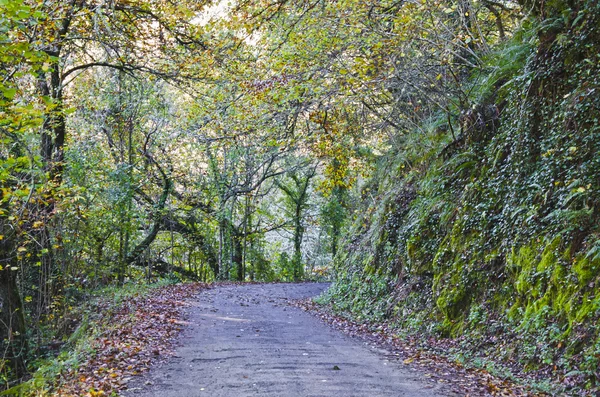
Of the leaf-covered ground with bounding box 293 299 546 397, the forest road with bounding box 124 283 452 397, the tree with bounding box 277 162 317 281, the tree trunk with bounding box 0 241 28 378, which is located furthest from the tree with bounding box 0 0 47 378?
the tree with bounding box 277 162 317 281

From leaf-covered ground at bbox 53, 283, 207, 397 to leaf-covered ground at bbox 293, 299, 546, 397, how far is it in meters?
3.82

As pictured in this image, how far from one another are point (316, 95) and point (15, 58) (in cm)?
741

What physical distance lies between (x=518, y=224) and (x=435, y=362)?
9.29ft

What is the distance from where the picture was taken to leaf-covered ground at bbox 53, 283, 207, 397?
6427 millimetres

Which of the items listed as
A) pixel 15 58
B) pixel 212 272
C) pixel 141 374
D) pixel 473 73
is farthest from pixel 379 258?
pixel 212 272

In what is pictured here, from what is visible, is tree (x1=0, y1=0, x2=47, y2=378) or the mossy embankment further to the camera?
tree (x1=0, y1=0, x2=47, y2=378)

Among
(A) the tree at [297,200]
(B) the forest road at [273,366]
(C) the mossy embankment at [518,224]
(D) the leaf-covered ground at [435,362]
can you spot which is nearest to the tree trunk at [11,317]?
(B) the forest road at [273,366]

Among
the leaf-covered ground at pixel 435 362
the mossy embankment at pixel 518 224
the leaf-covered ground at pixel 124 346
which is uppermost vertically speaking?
the mossy embankment at pixel 518 224

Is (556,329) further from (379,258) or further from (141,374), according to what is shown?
(379,258)

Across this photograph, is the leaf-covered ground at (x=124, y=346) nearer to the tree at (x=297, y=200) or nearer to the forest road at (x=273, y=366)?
the forest road at (x=273, y=366)

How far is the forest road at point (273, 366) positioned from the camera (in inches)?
241

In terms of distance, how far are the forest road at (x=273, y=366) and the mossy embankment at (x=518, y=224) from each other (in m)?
1.70

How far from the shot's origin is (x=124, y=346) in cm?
829

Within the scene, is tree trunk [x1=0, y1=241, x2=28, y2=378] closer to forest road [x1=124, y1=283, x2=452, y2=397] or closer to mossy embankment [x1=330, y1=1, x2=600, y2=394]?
forest road [x1=124, y1=283, x2=452, y2=397]
